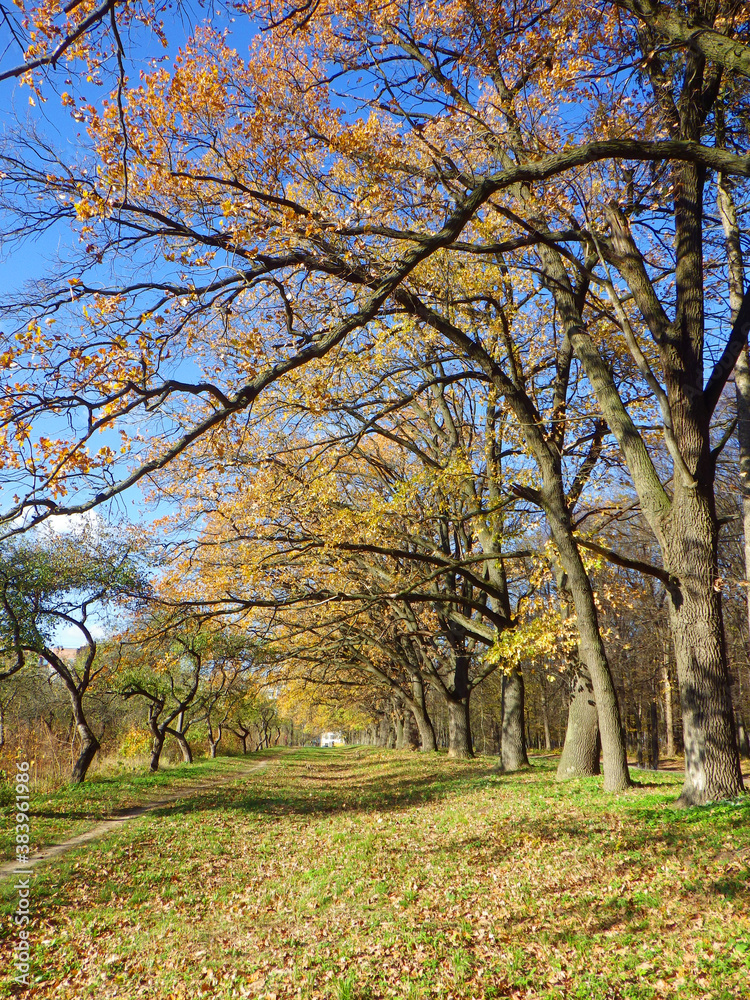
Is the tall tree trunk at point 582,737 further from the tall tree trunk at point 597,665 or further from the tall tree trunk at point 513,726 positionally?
the tall tree trunk at point 513,726

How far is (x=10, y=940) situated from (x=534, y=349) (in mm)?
14588

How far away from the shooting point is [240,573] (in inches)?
565

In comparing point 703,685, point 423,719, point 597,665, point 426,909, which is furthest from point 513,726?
point 423,719

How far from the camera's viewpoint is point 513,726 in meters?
15.9

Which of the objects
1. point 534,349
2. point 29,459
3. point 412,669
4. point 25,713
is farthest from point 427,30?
point 25,713

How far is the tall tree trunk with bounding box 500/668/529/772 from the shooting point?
15.6 m

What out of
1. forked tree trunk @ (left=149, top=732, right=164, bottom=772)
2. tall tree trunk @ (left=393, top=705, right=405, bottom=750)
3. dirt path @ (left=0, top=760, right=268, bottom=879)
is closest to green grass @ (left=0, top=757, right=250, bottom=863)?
dirt path @ (left=0, top=760, right=268, bottom=879)

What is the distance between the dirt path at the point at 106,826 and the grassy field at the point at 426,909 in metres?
0.38

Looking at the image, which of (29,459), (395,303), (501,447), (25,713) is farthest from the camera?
(25,713)

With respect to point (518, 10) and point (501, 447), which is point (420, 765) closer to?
point (501, 447)

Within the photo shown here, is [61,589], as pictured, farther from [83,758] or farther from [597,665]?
[597,665]

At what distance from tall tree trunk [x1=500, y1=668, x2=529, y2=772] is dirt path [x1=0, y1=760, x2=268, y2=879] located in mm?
8553

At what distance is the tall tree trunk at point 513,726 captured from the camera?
15.6m

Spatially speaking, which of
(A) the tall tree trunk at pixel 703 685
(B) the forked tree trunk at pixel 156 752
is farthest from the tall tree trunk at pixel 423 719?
(A) the tall tree trunk at pixel 703 685
